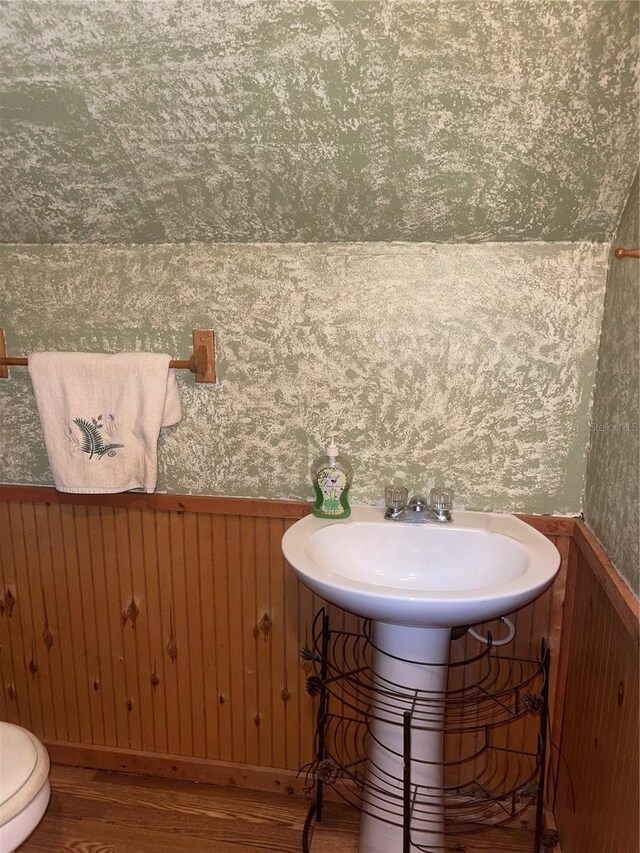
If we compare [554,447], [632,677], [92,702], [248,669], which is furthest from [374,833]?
[554,447]

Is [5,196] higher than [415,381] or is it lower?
higher

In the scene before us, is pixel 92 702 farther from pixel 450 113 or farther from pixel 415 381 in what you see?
pixel 450 113

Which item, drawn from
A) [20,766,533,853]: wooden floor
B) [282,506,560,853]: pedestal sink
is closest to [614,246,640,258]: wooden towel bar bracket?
[282,506,560,853]: pedestal sink

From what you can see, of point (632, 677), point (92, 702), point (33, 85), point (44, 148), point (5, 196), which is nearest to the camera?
point (632, 677)

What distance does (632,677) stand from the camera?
1052mm

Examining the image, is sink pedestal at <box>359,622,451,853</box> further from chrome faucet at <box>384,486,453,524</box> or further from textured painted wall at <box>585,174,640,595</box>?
textured painted wall at <box>585,174,640,595</box>

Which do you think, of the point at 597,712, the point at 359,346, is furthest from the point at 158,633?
the point at 597,712

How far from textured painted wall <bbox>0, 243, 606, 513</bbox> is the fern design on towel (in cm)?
15

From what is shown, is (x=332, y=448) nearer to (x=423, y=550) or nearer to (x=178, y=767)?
(x=423, y=550)

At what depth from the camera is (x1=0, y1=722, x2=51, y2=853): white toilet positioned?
1094mm

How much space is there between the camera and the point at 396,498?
1.45 metres

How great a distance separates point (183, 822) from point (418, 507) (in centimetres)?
107

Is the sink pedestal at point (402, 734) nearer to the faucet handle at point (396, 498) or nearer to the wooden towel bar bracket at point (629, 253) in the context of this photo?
the faucet handle at point (396, 498)

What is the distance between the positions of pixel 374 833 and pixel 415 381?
1065mm
